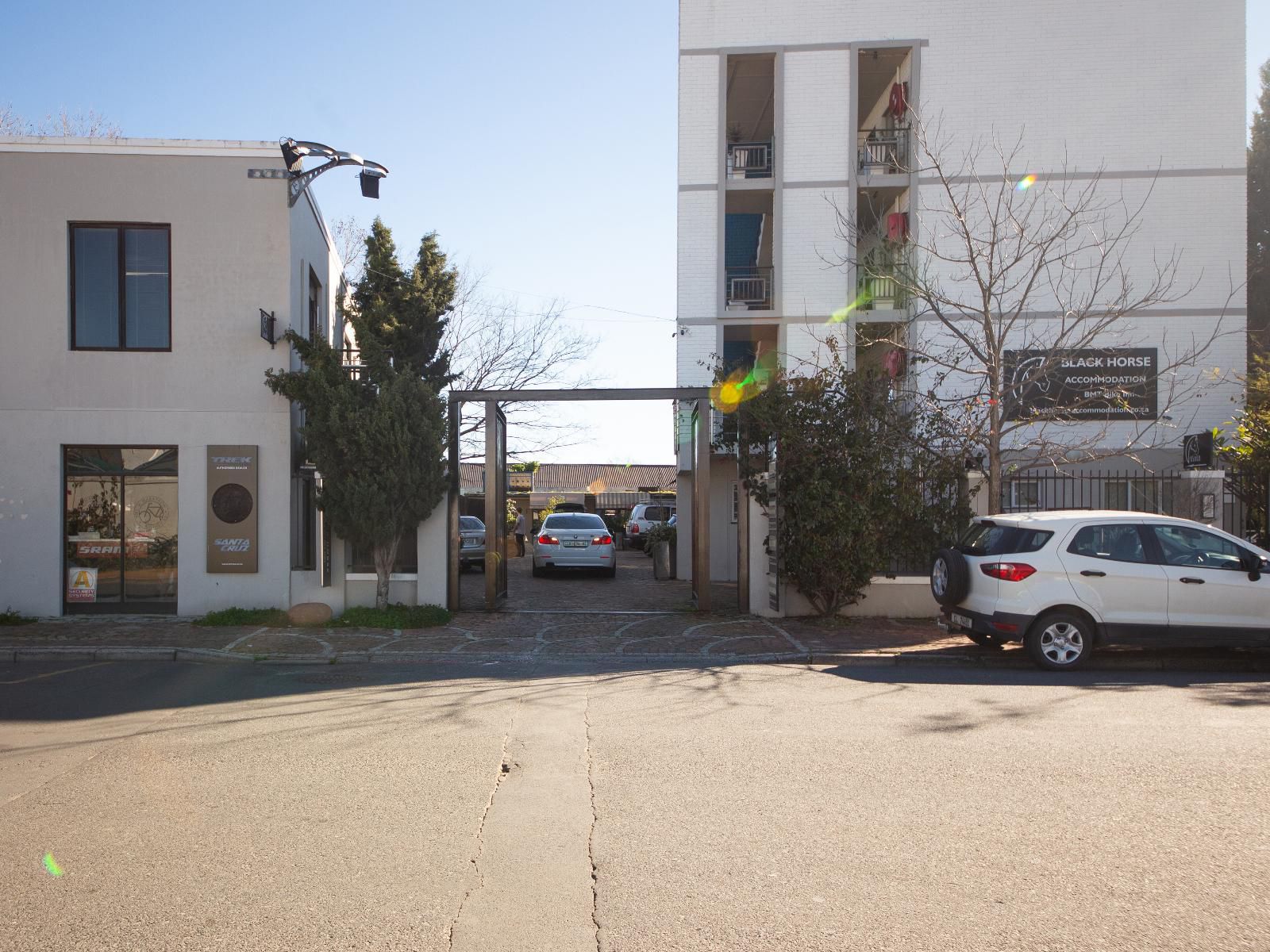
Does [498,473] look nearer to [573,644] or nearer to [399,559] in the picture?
[399,559]

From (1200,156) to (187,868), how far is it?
87.5 ft

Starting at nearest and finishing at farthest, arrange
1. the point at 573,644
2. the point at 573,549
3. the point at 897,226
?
the point at 573,644 < the point at 573,549 < the point at 897,226

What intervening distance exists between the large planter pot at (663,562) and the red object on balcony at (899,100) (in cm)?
1171

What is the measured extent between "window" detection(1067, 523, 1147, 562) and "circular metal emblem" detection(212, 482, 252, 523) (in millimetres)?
10533

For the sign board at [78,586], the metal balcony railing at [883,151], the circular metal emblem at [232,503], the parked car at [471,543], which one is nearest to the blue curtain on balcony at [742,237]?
the metal balcony railing at [883,151]

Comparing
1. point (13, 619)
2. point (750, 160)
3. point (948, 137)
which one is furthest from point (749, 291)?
point (13, 619)

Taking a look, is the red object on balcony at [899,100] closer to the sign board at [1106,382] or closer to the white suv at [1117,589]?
the sign board at [1106,382]

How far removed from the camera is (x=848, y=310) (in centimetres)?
2420

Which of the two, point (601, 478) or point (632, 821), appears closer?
point (632, 821)

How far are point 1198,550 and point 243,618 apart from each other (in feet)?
38.0

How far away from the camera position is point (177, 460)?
14047mm

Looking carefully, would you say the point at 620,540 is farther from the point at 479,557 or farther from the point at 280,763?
the point at 280,763

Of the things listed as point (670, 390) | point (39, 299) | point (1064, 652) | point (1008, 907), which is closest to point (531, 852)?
point (1008, 907)

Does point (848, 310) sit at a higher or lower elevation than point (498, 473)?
→ higher
